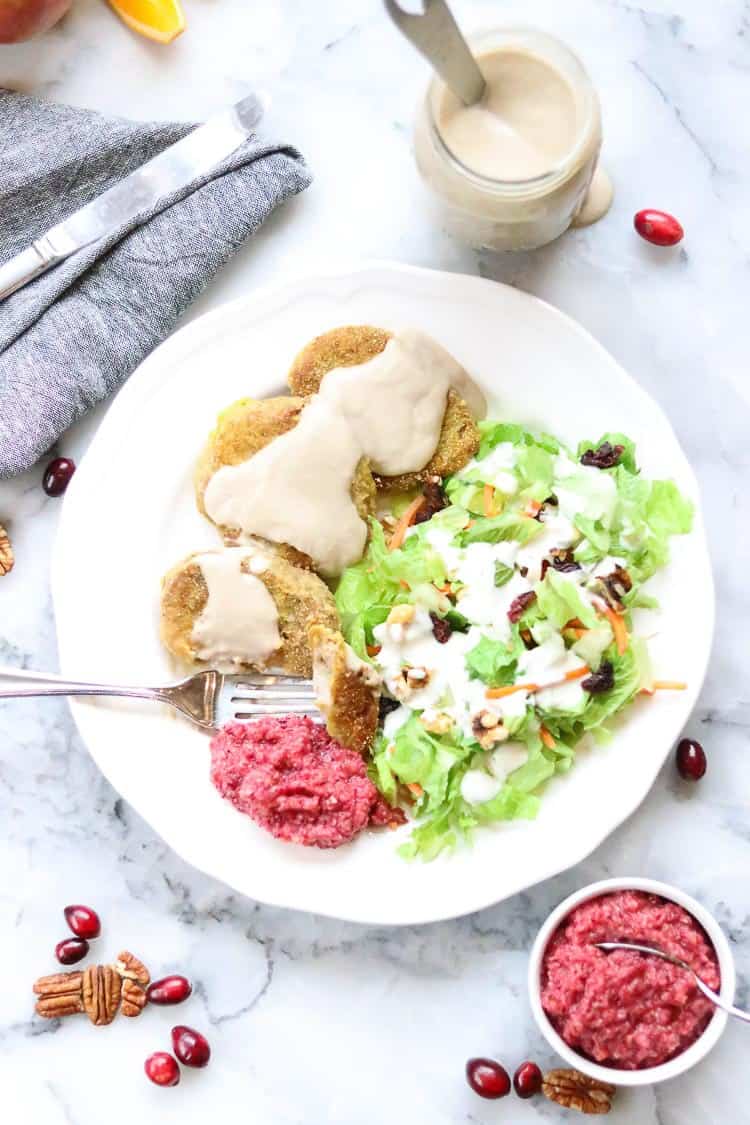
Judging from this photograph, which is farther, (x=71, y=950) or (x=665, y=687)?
(x=71, y=950)

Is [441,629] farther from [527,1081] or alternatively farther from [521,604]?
[527,1081]

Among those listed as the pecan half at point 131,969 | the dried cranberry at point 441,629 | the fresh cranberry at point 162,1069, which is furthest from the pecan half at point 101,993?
the dried cranberry at point 441,629

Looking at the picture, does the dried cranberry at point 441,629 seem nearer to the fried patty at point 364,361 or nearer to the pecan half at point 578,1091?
the fried patty at point 364,361

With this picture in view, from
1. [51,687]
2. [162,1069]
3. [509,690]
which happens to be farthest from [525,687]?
[162,1069]

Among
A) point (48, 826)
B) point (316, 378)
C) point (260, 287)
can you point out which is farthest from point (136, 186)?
point (48, 826)

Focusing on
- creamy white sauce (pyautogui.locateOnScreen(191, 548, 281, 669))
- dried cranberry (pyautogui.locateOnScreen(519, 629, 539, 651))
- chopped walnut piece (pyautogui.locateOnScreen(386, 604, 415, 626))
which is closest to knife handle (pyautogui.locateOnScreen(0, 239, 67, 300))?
creamy white sauce (pyautogui.locateOnScreen(191, 548, 281, 669))

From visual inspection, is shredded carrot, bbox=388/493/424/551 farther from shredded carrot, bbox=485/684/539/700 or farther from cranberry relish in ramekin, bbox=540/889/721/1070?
cranberry relish in ramekin, bbox=540/889/721/1070

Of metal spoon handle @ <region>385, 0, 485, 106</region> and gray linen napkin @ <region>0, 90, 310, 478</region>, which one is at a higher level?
metal spoon handle @ <region>385, 0, 485, 106</region>
